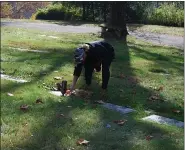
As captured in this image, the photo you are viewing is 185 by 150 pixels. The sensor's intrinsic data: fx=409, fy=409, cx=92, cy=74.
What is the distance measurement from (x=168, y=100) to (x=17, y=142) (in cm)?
Answer: 340

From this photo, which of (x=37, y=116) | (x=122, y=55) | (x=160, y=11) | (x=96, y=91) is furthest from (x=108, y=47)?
(x=160, y=11)

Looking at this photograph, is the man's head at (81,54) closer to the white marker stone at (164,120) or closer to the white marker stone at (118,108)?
the white marker stone at (118,108)

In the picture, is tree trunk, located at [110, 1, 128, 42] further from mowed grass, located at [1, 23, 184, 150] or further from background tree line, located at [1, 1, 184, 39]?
background tree line, located at [1, 1, 184, 39]

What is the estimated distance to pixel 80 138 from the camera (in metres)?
5.66

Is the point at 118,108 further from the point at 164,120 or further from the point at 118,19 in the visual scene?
the point at 118,19

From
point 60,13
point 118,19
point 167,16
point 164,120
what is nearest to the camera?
point 164,120

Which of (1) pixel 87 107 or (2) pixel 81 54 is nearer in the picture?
(1) pixel 87 107

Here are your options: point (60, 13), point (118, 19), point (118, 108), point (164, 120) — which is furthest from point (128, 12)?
point (164, 120)

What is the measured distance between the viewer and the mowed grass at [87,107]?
18.3 feet

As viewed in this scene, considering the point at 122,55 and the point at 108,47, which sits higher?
the point at 108,47

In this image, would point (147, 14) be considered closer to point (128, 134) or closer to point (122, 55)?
point (122, 55)

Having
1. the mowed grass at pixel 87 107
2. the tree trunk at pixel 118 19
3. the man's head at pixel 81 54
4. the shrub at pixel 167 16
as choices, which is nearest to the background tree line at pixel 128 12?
the shrub at pixel 167 16

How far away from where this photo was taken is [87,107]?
708 centimetres

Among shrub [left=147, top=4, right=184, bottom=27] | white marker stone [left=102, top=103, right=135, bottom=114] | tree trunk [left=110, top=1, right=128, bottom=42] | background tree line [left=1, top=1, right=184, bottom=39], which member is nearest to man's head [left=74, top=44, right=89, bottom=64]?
white marker stone [left=102, top=103, right=135, bottom=114]
